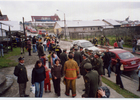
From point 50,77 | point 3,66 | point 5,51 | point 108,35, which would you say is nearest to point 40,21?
point 108,35

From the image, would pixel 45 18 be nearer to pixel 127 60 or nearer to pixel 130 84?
pixel 127 60

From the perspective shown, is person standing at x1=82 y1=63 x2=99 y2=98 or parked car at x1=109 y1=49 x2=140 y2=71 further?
parked car at x1=109 y1=49 x2=140 y2=71

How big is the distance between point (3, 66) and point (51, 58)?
473 centimetres

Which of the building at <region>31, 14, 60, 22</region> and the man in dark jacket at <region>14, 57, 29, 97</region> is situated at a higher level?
the building at <region>31, 14, 60, 22</region>

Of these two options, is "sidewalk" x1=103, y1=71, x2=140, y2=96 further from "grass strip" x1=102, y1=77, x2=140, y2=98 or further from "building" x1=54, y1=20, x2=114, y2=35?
"building" x1=54, y1=20, x2=114, y2=35

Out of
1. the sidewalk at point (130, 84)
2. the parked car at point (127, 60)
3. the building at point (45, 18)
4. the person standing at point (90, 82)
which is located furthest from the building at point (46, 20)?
the person standing at point (90, 82)

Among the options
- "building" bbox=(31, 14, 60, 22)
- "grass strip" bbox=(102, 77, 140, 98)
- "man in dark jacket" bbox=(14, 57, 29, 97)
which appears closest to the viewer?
"man in dark jacket" bbox=(14, 57, 29, 97)

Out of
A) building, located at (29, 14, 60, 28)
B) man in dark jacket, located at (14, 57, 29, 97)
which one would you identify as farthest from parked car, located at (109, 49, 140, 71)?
building, located at (29, 14, 60, 28)

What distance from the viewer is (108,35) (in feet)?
90.9

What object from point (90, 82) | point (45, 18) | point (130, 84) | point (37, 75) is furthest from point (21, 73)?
point (45, 18)

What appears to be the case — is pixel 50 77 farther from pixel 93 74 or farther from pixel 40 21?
pixel 40 21

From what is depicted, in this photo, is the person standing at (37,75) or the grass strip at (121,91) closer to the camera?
the person standing at (37,75)

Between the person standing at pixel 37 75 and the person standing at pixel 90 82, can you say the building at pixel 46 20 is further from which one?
the person standing at pixel 90 82

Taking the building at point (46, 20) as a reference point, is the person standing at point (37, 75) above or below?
below
